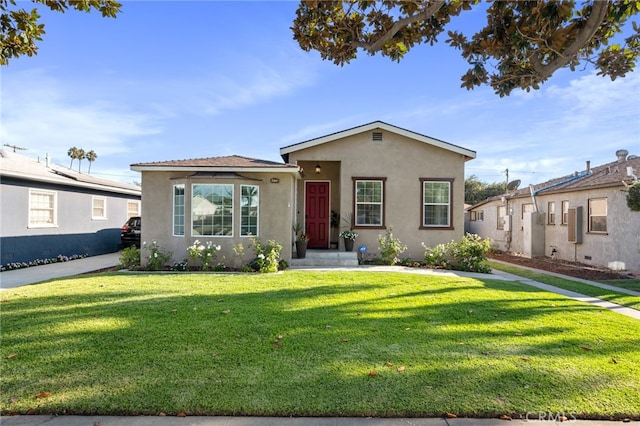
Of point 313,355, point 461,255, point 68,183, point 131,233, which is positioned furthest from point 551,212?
point 68,183

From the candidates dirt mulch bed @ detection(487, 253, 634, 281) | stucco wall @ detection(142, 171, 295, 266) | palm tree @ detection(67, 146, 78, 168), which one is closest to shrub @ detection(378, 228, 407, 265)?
stucco wall @ detection(142, 171, 295, 266)

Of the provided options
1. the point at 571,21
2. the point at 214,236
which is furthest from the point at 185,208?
the point at 571,21

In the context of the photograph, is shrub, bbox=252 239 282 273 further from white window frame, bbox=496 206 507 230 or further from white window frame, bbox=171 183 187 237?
white window frame, bbox=496 206 507 230

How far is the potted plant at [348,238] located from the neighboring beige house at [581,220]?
28.8 ft

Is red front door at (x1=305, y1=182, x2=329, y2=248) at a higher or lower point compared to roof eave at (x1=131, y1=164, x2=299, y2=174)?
lower

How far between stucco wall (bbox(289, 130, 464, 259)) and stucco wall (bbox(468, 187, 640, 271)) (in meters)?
5.42

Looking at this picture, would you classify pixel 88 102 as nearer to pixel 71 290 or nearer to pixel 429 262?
pixel 71 290

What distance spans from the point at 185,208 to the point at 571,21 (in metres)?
10.2

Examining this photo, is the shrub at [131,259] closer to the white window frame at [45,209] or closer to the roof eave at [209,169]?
the roof eave at [209,169]

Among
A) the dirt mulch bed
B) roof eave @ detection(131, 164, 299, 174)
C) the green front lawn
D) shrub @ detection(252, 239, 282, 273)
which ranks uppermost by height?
roof eave @ detection(131, 164, 299, 174)

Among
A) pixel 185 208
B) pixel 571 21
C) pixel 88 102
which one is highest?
pixel 88 102

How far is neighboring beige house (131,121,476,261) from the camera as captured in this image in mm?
10992

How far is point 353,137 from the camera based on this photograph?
12836mm

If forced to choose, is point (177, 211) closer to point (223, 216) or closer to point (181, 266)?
point (223, 216)
